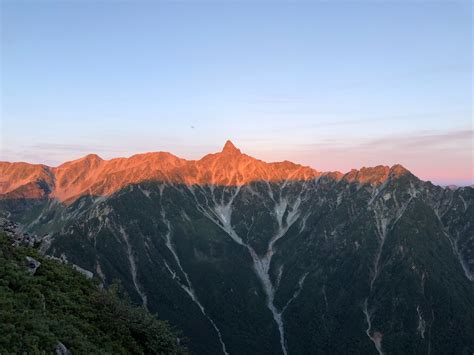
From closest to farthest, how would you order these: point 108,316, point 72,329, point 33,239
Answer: point 72,329
point 108,316
point 33,239

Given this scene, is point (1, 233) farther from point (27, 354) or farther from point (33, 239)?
point (27, 354)

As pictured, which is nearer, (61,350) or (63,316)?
(61,350)

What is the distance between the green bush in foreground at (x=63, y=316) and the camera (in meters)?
29.2

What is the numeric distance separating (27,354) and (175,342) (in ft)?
57.0

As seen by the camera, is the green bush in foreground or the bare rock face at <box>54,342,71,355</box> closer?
the bare rock face at <box>54,342,71,355</box>

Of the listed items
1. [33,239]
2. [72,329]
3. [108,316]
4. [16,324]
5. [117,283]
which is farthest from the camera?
[33,239]

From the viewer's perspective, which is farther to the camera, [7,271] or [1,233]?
[1,233]

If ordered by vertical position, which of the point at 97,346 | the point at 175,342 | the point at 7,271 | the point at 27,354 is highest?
the point at 7,271

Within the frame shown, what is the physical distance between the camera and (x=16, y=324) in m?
29.6

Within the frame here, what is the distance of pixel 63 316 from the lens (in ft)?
115

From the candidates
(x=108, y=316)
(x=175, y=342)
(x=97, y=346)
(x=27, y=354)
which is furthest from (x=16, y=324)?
(x=175, y=342)

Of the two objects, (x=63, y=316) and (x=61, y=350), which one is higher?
(x=63, y=316)

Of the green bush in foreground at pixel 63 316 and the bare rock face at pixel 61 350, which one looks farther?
the green bush in foreground at pixel 63 316

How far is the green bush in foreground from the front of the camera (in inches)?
1151
